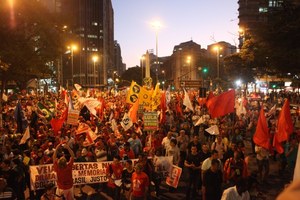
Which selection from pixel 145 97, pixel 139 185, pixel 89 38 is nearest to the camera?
pixel 139 185

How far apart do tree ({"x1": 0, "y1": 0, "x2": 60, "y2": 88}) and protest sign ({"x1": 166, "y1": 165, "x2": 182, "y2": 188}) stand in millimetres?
14619

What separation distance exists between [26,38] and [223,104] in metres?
27.7

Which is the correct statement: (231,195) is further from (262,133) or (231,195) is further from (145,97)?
(145,97)

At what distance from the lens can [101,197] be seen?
10.5 m

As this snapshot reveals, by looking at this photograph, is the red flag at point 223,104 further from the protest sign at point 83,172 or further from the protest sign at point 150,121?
the protest sign at point 83,172

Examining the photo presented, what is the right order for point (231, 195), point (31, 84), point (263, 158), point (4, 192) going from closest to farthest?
point (231, 195) < point (4, 192) < point (263, 158) < point (31, 84)

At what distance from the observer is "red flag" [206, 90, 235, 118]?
1379cm

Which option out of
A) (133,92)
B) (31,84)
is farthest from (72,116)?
(31,84)

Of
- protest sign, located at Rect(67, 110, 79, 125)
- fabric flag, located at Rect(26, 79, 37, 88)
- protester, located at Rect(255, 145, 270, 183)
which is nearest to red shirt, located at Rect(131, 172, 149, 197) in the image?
protester, located at Rect(255, 145, 270, 183)

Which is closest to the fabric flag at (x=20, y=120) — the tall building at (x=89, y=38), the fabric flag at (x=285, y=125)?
the fabric flag at (x=285, y=125)

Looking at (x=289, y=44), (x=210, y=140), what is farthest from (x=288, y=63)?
(x=210, y=140)

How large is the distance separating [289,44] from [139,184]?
1159 centimetres

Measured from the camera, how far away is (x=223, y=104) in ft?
45.5

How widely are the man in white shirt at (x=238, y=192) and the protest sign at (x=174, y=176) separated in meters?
4.05
